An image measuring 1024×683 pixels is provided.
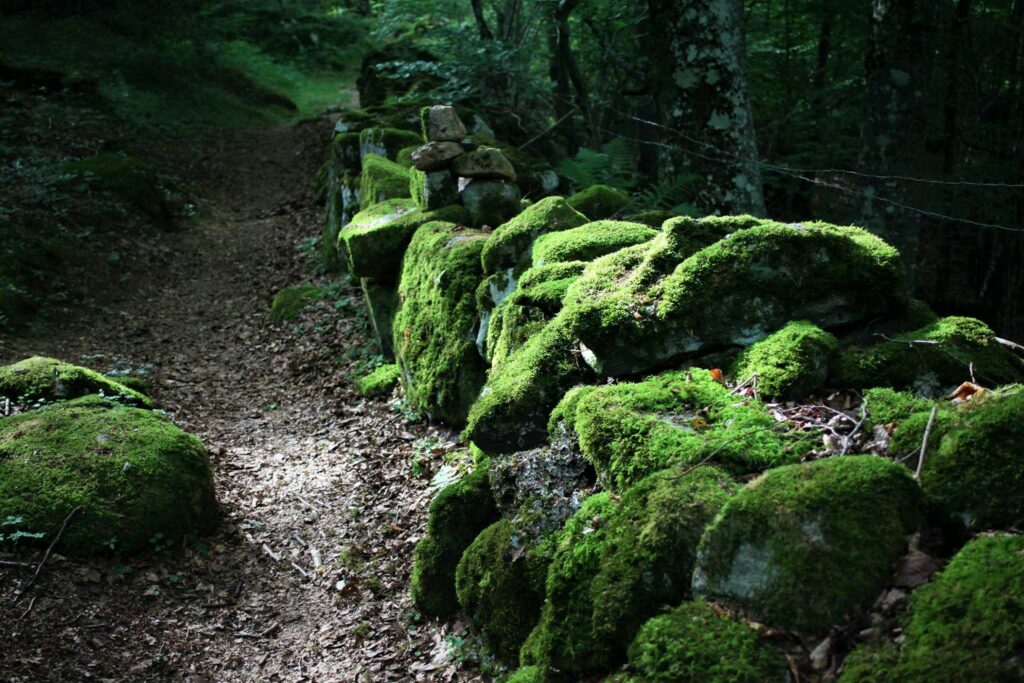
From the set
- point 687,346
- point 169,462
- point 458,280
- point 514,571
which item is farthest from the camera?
point 458,280

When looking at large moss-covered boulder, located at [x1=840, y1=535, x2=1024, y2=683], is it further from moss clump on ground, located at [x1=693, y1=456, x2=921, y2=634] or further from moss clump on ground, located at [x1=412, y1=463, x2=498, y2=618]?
moss clump on ground, located at [x1=412, y1=463, x2=498, y2=618]

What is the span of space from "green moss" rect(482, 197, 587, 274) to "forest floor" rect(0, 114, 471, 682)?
1706mm

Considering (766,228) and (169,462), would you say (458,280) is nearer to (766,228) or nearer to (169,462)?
(169,462)

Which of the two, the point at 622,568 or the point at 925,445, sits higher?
the point at 925,445

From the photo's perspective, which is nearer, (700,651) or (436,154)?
(700,651)

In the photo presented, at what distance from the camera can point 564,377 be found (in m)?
4.43

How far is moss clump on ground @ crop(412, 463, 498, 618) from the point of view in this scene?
452cm

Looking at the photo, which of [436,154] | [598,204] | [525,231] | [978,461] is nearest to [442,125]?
[436,154]

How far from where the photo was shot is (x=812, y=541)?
253cm

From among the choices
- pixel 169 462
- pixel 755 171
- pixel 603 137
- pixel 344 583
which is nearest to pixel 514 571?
pixel 344 583

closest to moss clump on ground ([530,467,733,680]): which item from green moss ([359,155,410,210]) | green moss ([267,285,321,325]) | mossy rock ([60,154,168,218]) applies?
green moss ([359,155,410,210])

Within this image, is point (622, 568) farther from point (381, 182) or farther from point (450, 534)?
point (381, 182)

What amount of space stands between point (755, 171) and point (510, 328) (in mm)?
3275

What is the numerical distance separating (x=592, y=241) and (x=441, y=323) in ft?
6.81
